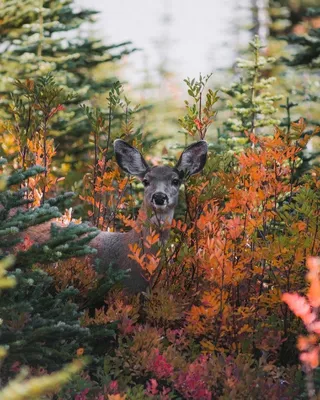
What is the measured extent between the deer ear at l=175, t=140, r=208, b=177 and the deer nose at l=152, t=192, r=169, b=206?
1.04 ft

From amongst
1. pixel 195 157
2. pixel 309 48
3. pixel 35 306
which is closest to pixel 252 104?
pixel 309 48

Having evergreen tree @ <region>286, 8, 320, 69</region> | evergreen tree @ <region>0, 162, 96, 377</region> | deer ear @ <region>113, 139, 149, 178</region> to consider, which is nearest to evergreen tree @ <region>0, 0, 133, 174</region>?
evergreen tree @ <region>286, 8, 320, 69</region>

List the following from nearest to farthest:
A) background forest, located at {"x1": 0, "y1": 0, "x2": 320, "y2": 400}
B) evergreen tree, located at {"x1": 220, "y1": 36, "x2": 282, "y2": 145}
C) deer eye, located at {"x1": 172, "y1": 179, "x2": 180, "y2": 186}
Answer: background forest, located at {"x1": 0, "y1": 0, "x2": 320, "y2": 400} < deer eye, located at {"x1": 172, "y1": 179, "x2": 180, "y2": 186} < evergreen tree, located at {"x1": 220, "y1": 36, "x2": 282, "y2": 145}

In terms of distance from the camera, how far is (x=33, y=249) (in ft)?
15.3

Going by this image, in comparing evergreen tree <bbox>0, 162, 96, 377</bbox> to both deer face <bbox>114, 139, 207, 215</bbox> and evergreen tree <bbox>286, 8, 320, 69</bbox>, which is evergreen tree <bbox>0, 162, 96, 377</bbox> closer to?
deer face <bbox>114, 139, 207, 215</bbox>

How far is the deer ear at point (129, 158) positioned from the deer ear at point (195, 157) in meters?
0.44

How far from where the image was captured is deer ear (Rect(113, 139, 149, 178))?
7.22m

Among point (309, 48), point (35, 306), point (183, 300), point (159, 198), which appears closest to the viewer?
point (35, 306)

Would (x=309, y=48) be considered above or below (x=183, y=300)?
below

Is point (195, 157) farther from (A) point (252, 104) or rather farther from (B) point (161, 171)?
(A) point (252, 104)

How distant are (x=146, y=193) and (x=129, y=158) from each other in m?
0.38

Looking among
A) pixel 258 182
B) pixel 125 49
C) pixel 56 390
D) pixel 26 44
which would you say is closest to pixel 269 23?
pixel 125 49

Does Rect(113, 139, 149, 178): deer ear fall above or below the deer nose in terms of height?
above

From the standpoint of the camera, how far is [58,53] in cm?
1393
